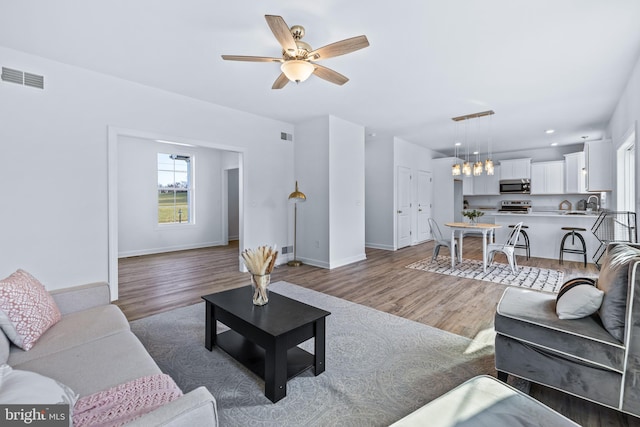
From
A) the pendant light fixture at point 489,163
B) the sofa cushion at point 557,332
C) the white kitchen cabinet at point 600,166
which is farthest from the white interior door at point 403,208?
the sofa cushion at point 557,332

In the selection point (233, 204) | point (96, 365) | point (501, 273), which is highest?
point (233, 204)

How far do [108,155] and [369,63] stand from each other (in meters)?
3.34

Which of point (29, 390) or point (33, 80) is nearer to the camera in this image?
point (29, 390)

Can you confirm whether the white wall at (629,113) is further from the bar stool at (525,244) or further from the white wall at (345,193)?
the white wall at (345,193)

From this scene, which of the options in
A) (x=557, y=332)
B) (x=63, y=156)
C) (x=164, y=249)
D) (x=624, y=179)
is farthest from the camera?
(x=164, y=249)

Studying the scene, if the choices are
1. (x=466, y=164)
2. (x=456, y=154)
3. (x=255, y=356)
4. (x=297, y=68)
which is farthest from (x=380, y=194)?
(x=255, y=356)

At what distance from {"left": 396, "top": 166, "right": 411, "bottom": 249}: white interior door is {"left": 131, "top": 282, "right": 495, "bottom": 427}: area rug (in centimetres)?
444

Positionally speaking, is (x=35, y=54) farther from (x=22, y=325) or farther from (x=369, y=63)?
(x=369, y=63)

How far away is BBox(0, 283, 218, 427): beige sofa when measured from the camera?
3.31 feet

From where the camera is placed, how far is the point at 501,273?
16.1 feet

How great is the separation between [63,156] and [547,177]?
33.7 feet

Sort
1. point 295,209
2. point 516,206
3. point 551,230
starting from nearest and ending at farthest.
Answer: point 295,209 < point 551,230 < point 516,206

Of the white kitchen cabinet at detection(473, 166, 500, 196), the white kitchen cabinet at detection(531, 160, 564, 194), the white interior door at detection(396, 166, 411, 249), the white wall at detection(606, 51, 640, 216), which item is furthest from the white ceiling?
the white kitchen cabinet at detection(473, 166, 500, 196)

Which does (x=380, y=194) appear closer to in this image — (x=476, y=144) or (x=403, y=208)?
(x=403, y=208)
